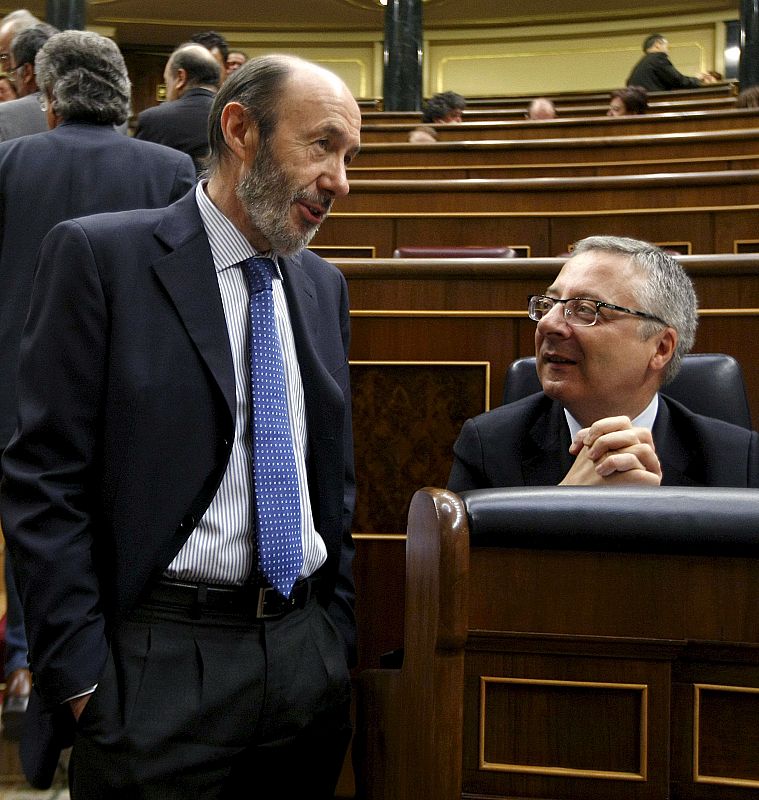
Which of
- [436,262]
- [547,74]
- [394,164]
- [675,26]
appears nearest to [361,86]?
[547,74]

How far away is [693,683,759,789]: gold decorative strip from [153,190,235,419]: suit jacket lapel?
43 centimetres

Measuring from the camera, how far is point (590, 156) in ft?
10.0

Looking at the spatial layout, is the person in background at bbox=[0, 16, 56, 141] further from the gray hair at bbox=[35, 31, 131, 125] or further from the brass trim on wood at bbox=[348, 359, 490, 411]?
the brass trim on wood at bbox=[348, 359, 490, 411]

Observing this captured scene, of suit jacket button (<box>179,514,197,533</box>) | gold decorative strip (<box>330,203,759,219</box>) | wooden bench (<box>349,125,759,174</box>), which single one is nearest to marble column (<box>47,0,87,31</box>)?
wooden bench (<box>349,125,759,174</box>)

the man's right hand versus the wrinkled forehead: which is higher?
the wrinkled forehead

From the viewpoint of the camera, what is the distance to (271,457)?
2.70ft

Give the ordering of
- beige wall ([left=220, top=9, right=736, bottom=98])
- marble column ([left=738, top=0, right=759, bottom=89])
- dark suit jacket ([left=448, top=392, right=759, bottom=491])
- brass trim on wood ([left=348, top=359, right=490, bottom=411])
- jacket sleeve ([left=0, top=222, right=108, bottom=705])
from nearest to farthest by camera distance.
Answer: jacket sleeve ([left=0, top=222, right=108, bottom=705]) < dark suit jacket ([left=448, top=392, right=759, bottom=491]) < brass trim on wood ([left=348, top=359, right=490, bottom=411]) < marble column ([left=738, top=0, right=759, bottom=89]) < beige wall ([left=220, top=9, right=736, bottom=98])

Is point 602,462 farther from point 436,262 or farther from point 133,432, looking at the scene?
point 436,262

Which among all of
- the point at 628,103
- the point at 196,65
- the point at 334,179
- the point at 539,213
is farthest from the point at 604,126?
the point at 334,179

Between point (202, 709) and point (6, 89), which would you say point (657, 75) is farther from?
point (202, 709)

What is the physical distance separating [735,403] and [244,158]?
1.98ft

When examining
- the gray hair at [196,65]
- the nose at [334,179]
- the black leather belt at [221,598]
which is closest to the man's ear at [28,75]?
the gray hair at [196,65]

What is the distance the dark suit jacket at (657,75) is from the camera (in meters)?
4.96

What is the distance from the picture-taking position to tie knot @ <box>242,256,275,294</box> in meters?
0.87
